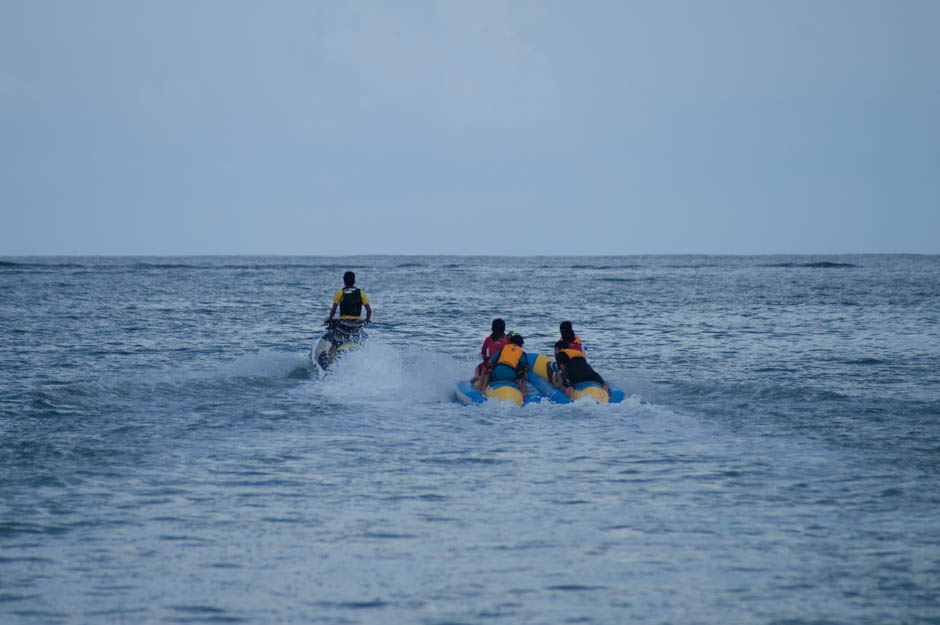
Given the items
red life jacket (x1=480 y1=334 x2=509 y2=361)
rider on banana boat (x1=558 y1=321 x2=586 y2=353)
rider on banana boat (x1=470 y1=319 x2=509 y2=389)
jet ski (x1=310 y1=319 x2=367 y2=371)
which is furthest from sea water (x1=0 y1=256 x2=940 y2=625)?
rider on banana boat (x1=558 y1=321 x2=586 y2=353)

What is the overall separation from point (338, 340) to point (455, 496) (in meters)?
9.90

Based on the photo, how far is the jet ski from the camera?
1750cm

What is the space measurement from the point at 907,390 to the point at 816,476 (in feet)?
25.4

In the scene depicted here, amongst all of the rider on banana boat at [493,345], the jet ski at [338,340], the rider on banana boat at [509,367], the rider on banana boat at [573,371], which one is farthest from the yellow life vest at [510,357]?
the jet ski at [338,340]

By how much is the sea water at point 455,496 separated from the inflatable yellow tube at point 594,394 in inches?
10.9

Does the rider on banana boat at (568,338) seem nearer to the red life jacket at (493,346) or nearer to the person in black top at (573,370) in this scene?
the person in black top at (573,370)

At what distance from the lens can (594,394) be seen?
13.1 metres

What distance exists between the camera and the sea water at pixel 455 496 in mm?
5781

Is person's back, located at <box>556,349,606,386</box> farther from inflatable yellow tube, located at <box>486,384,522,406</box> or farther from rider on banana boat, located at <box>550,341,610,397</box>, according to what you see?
inflatable yellow tube, located at <box>486,384,522,406</box>

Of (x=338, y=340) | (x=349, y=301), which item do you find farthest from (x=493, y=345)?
(x=338, y=340)

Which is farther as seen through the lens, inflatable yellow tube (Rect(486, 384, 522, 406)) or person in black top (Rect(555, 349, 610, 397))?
person in black top (Rect(555, 349, 610, 397))

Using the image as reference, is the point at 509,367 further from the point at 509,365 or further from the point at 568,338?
the point at 568,338

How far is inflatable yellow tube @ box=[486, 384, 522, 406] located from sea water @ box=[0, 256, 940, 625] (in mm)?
316

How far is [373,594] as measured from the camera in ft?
19.1
